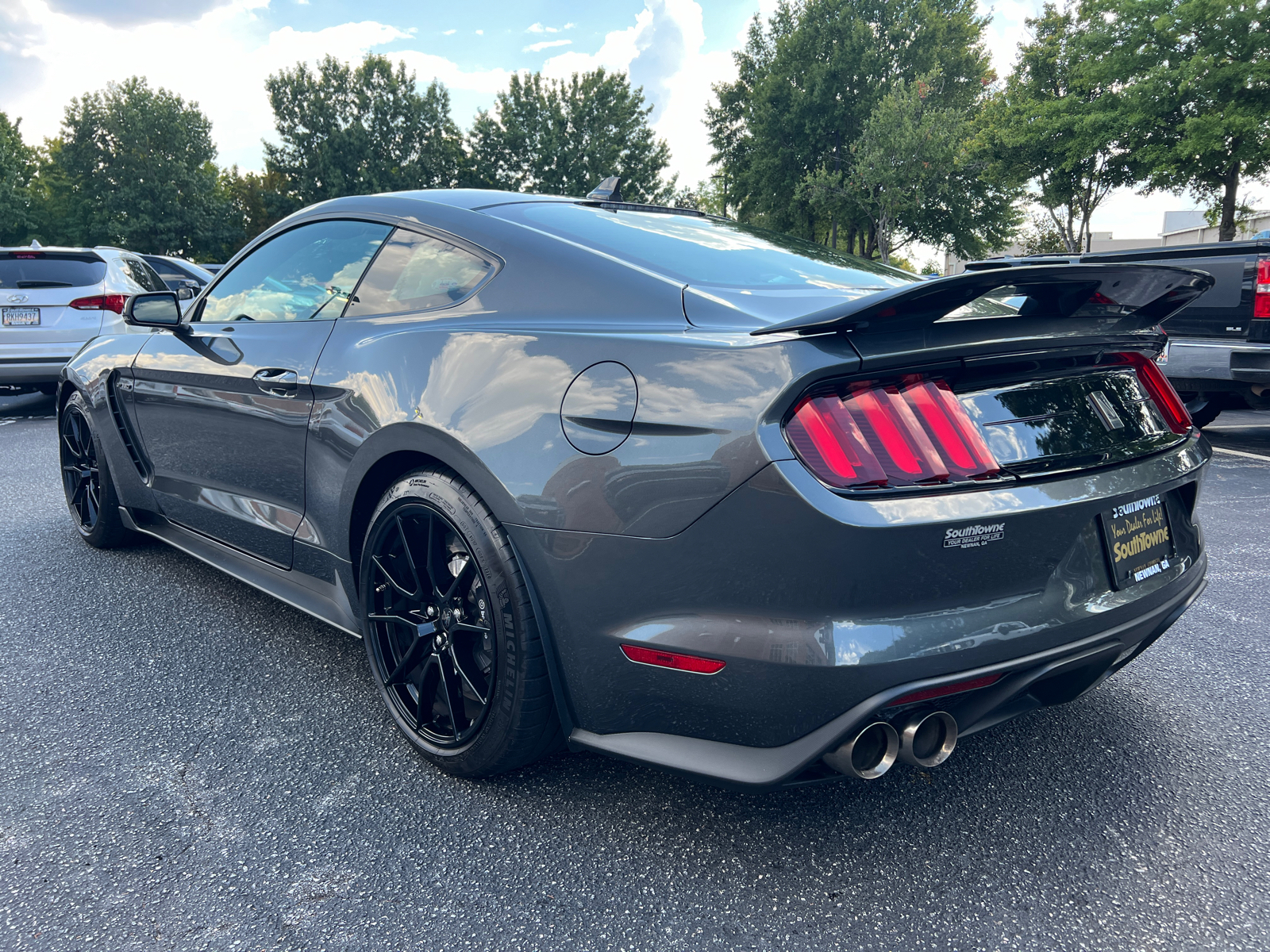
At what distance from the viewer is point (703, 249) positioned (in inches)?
90.7

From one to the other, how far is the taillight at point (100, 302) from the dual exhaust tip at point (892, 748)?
355 inches

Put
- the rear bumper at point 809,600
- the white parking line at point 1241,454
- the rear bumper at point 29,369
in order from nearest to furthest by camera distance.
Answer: the rear bumper at point 809,600 → the white parking line at point 1241,454 → the rear bumper at point 29,369

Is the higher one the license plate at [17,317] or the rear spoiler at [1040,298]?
the rear spoiler at [1040,298]

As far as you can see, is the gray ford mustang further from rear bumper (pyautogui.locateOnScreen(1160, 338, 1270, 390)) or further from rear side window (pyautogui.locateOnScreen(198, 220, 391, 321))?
rear bumper (pyautogui.locateOnScreen(1160, 338, 1270, 390))

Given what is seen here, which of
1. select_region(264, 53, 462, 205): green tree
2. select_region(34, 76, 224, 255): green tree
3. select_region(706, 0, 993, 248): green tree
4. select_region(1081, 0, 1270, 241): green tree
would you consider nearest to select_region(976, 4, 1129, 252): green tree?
select_region(1081, 0, 1270, 241): green tree

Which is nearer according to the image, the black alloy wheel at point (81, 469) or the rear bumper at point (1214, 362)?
the black alloy wheel at point (81, 469)

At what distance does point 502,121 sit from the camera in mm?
54281

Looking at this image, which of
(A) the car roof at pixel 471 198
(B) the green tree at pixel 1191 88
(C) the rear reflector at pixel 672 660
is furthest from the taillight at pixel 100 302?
(B) the green tree at pixel 1191 88

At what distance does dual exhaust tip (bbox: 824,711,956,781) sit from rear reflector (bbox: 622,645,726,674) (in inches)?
10.8

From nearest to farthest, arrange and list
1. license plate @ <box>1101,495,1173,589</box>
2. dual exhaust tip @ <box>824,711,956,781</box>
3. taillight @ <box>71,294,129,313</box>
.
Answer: dual exhaust tip @ <box>824,711,956,781</box> → license plate @ <box>1101,495,1173,589</box> → taillight @ <box>71,294,129,313</box>

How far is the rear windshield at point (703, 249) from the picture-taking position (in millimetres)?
2098

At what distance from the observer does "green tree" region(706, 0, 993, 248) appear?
40719mm

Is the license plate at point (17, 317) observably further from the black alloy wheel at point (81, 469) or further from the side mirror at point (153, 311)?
the side mirror at point (153, 311)

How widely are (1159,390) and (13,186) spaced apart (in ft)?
214
